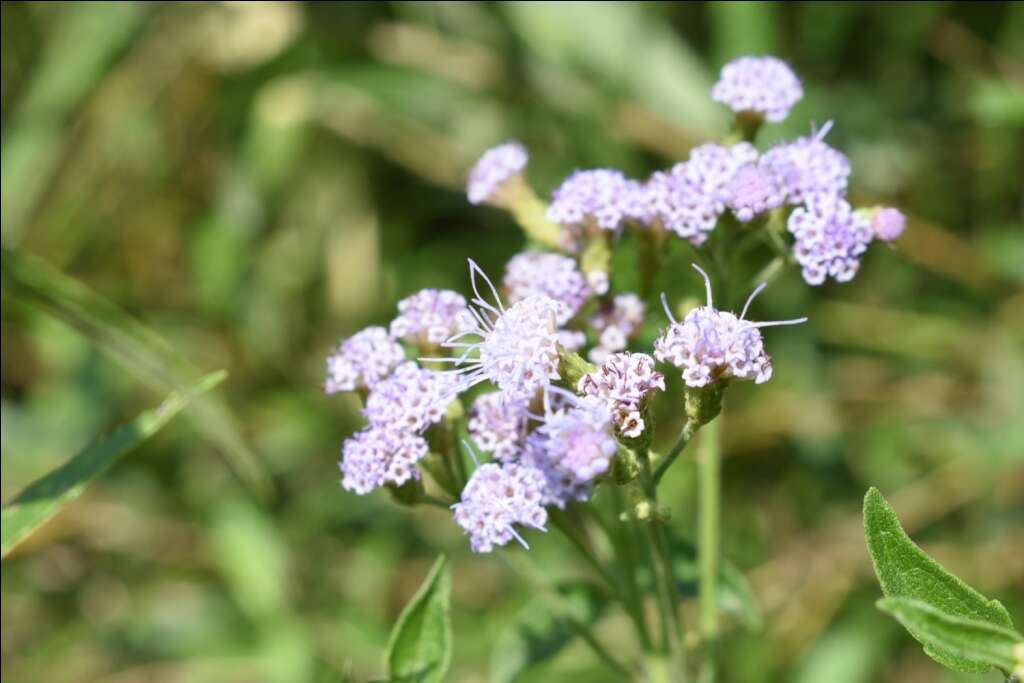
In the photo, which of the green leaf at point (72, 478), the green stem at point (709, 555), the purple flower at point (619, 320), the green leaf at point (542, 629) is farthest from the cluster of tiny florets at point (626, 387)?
the green leaf at point (72, 478)

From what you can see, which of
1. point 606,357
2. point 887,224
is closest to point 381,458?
point 606,357

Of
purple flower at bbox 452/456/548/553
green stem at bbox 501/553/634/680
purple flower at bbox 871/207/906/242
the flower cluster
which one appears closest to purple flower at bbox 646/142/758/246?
the flower cluster

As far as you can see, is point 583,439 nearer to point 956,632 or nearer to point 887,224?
point 956,632

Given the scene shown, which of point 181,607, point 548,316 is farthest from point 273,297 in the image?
point 548,316

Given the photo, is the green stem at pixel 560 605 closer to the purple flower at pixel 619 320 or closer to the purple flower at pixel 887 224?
the purple flower at pixel 619 320

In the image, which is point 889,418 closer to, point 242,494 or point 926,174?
point 926,174
